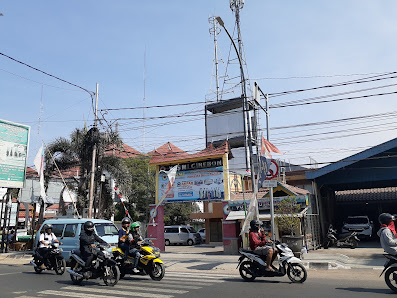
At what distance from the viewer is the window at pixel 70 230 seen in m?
13.8

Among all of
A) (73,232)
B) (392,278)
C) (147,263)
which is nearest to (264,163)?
(147,263)

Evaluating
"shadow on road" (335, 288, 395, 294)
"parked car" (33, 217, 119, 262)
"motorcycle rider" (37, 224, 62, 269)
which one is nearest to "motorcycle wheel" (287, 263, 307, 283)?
"shadow on road" (335, 288, 395, 294)

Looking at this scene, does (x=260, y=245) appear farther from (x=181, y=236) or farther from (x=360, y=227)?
(x=181, y=236)

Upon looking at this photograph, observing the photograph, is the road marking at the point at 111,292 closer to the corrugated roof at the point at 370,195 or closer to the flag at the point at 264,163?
the flag at the point at 264,163

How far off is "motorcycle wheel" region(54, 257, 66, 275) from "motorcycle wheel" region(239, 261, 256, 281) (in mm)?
6013

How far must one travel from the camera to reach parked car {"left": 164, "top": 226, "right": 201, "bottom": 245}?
30.0 metres

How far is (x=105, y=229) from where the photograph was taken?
44.8 feet

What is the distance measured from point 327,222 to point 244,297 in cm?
1934

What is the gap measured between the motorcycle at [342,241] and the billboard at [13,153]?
62.3 ft

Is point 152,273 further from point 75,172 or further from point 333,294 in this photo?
point 75,172

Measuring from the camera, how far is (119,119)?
68.4 feet

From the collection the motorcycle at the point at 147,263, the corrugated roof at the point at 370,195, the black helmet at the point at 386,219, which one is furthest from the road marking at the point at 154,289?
the corrugated roof at the point at 370,195

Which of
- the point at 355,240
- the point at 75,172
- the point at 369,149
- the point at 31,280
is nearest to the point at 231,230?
the point at 355,240

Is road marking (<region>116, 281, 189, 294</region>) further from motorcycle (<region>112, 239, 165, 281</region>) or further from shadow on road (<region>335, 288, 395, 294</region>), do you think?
shadow on road (<region>335, 288, 395, 294</region>)
